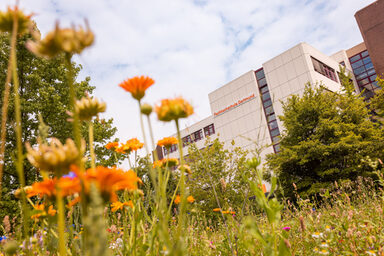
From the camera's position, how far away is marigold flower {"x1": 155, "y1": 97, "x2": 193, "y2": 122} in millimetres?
846

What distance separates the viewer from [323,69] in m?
25.3

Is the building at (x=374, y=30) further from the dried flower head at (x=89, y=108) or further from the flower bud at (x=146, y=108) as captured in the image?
the dried flower head at (x=89, y=108)

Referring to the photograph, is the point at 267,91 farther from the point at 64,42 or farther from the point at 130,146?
the point at 64,42

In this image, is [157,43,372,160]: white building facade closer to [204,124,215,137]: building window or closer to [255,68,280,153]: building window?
[255,68,280,153]: building window

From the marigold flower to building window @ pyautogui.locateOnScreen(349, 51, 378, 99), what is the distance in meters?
33.3

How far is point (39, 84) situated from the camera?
10.5 metres

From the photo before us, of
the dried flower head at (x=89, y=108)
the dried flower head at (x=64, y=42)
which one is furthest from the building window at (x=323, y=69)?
the dried flower head at (x=64, y=42)

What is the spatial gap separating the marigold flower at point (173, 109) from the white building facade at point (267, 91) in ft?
68.2

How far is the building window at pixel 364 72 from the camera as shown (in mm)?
28317

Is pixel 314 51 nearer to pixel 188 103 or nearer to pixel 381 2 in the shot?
pixel 381 2

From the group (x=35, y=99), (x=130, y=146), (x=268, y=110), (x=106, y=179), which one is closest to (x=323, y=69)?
(x=268, y=110)

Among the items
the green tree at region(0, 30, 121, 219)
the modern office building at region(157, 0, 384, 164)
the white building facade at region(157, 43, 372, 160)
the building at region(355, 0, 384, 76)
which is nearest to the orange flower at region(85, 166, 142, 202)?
the green tree at region(0, 30, 121, 219)

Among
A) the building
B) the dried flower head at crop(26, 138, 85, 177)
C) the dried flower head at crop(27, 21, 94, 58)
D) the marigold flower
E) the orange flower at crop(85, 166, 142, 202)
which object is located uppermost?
the building

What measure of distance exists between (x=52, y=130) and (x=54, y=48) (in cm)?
1117
